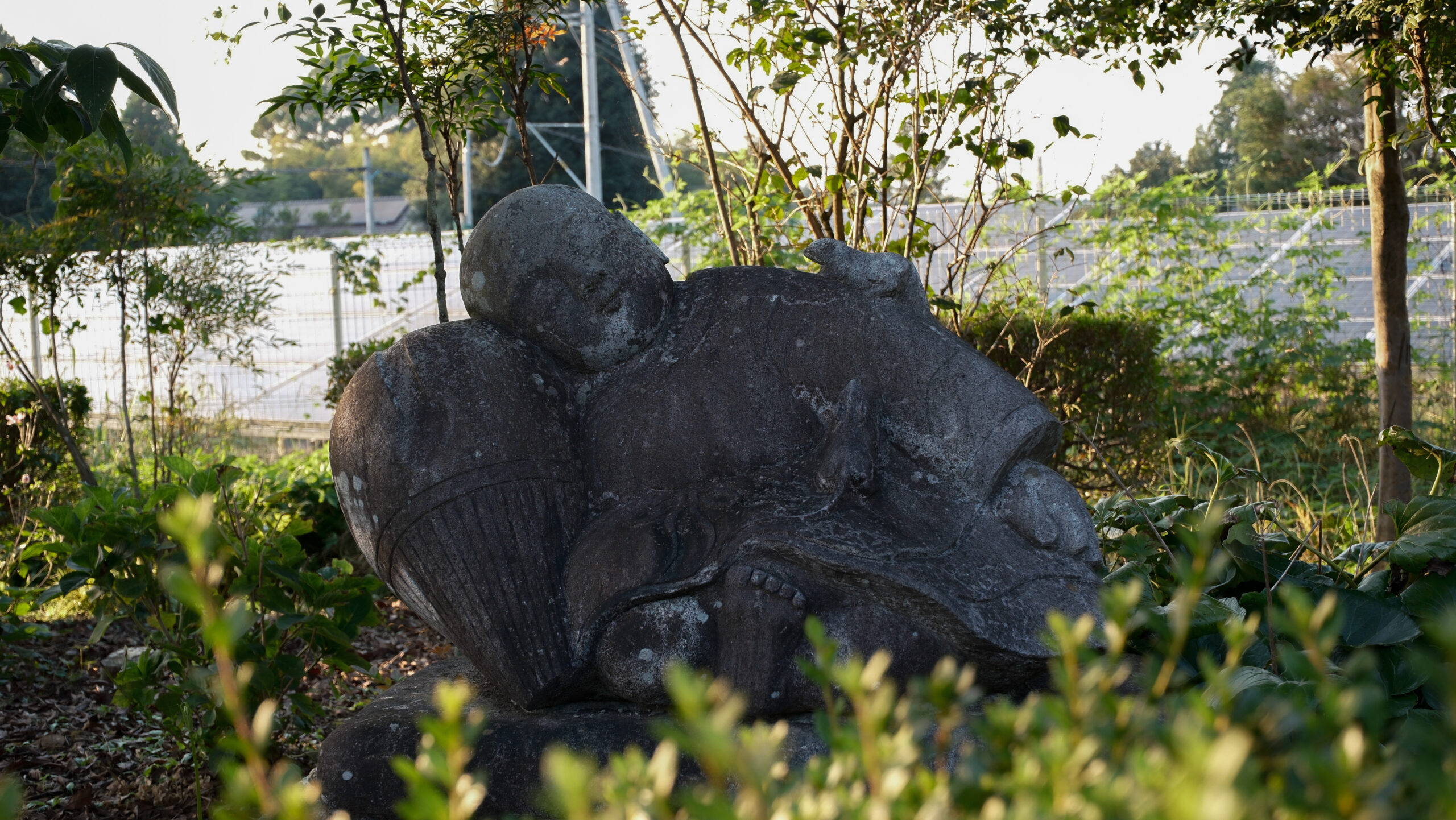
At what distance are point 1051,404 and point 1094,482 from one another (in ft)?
1.46

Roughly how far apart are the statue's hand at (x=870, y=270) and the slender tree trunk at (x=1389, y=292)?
7.63 ft

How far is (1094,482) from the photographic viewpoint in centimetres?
565

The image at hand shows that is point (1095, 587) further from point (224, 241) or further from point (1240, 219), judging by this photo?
point (1240, 219)

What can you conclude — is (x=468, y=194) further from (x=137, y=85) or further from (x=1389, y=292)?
(x=137, y=85)

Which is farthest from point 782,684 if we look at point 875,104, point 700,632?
point 875,104

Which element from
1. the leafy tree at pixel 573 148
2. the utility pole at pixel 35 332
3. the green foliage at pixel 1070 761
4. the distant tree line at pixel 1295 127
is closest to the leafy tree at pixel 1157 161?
the distant tree line at pixel 1295 127

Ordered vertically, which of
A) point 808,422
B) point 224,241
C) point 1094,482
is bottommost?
point 1094,482

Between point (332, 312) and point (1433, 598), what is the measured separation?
1081cm

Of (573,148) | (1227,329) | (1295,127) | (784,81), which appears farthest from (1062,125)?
(1295,127)

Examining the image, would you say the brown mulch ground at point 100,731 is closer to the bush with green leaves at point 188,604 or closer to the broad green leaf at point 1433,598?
the bush with green leaves at point 188,604

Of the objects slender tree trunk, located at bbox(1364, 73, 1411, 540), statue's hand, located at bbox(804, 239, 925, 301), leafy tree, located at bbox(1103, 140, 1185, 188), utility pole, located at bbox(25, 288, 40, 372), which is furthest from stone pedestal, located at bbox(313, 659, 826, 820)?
leafy tree, located at bbox(1103, 140, 1185, 188)

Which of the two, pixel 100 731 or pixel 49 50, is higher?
pixel 49 50

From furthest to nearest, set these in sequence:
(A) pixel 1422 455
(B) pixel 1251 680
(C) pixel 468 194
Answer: (C) pixel 468 194 → (A) pixel 1422 455 → (B) pixel 1251 680

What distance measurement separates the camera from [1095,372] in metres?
5.96
